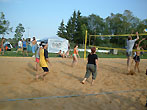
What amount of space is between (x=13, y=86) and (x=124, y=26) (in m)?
39.8

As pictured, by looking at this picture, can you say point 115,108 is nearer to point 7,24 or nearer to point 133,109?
point 133,109

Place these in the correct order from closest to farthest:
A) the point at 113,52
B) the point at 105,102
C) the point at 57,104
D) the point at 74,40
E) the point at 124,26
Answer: the point at 57,104 < the point at 105,102 < the point at 113,52 < the point at 124,26 < the point at 74,40

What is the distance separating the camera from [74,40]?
50.6 m

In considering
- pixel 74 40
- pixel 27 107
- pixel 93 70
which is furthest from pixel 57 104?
pixel 74 40

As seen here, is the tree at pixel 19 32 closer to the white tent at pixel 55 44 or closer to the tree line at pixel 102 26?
the tree line at pixel 102 26

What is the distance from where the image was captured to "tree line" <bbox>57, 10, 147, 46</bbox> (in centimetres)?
3943

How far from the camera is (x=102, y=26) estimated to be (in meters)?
46.3

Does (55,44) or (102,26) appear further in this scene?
(102,26)

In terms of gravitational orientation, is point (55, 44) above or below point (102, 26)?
below

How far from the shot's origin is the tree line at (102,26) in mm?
39428

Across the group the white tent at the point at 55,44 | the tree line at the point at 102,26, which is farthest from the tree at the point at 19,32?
the white tent at the point at 55,44

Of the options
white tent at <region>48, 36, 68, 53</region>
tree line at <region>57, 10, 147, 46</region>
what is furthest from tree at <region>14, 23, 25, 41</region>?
white tent at <region>48, 36, 68, 53</region>

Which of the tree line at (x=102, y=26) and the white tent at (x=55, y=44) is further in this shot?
the tree line at (x=102, y=26)

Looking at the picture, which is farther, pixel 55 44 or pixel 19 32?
pixel 19 32
